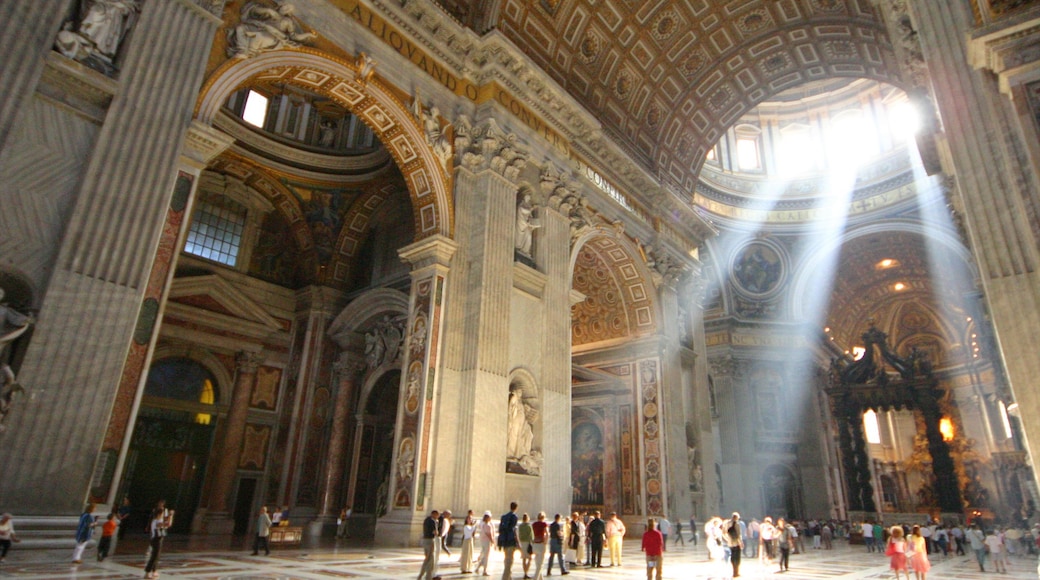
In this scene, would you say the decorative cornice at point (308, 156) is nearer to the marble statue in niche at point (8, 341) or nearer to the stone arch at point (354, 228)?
the stone arch at point (354, 228)

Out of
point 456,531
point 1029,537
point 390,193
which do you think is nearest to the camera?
point 456,531

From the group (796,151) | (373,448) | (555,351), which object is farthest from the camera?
(796,151)

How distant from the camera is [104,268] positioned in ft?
20.5

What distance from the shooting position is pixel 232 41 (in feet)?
27.3

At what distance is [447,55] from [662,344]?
900 centimetres

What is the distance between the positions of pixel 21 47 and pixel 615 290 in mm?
13252

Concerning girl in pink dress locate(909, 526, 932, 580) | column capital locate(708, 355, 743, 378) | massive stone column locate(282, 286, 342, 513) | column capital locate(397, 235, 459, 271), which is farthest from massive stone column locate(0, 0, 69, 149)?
column capital locate(708, 355, 743, 378)

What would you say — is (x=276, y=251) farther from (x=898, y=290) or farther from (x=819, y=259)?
(x=898, y=290)

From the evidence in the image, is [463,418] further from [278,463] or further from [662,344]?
[662,344]

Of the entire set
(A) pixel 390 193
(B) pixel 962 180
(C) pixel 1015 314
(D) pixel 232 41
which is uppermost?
(A) pixel 390 193

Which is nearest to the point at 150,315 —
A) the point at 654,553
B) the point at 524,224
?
the point at 654,553

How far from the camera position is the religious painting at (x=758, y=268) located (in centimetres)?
2772

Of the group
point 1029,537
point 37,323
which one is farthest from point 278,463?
point 1029,537

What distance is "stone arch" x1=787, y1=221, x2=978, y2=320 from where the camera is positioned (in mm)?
25797
